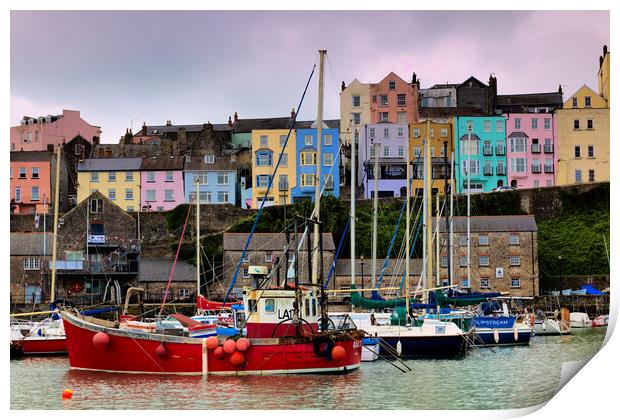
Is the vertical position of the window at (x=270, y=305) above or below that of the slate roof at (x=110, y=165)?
below

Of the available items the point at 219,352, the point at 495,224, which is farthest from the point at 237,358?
the point at 495,224

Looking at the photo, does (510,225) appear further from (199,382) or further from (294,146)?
(199,382)

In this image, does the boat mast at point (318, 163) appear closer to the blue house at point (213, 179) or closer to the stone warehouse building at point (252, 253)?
the stone warehouse building at point (252, 253)

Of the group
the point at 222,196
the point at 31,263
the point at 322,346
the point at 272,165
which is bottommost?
the point at 322,346

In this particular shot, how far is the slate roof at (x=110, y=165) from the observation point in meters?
37.6

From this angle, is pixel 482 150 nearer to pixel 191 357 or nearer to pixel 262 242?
pixel 262 242

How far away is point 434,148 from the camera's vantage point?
38.3 meters

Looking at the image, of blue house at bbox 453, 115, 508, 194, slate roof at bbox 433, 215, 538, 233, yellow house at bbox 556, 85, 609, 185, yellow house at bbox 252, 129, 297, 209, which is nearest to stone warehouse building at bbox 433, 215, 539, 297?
slate roof at bbox 433, 215, 538, 233

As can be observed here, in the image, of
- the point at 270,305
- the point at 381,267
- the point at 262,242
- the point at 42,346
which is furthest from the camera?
the point at 262,242

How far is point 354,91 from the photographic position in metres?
41.6

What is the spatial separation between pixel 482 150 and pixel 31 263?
1772cm

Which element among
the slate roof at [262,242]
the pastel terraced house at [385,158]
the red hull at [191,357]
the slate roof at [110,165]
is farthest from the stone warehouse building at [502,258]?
the red hull at [191,357]

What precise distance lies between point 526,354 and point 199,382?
8535mm

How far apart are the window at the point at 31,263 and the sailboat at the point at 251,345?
548 inches
